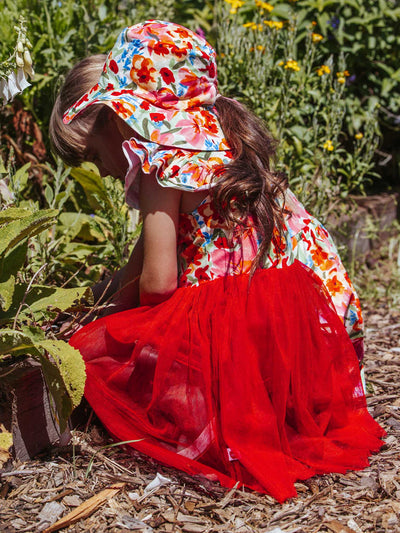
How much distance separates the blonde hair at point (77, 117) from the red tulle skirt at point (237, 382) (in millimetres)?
554

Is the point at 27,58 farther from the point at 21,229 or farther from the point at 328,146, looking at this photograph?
the point at 328,146

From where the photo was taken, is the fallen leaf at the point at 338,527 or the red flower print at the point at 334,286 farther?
the red flower print at the point at 334,286

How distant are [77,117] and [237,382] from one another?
0.91 meters

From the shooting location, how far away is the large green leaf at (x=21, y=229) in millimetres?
1613

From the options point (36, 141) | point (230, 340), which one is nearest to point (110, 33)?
point (36, 141)

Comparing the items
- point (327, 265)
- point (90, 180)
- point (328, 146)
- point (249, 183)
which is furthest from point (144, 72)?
point (328, 146)

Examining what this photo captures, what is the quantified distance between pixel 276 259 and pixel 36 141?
1.63 m

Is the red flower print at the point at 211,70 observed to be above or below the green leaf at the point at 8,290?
above

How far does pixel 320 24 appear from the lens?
3.82m

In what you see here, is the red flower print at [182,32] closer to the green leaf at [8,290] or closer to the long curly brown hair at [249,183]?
the long curly brown hair at [249,183]

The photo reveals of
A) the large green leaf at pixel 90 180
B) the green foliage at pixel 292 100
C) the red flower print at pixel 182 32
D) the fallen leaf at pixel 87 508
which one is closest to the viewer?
the fallen leaf at pixel 87 508

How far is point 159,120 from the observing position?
1764mm

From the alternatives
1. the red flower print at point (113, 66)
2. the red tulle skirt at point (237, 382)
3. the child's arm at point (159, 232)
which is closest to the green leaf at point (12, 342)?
the red tulle skirt at point (237, 382)

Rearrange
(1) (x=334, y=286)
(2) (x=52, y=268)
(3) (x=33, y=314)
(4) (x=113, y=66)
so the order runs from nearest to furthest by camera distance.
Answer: (3) (x=33, y=314)
(4) (x=113, y=66)
(1) (x=334, y=286)
(2) (x=52, y=268)
